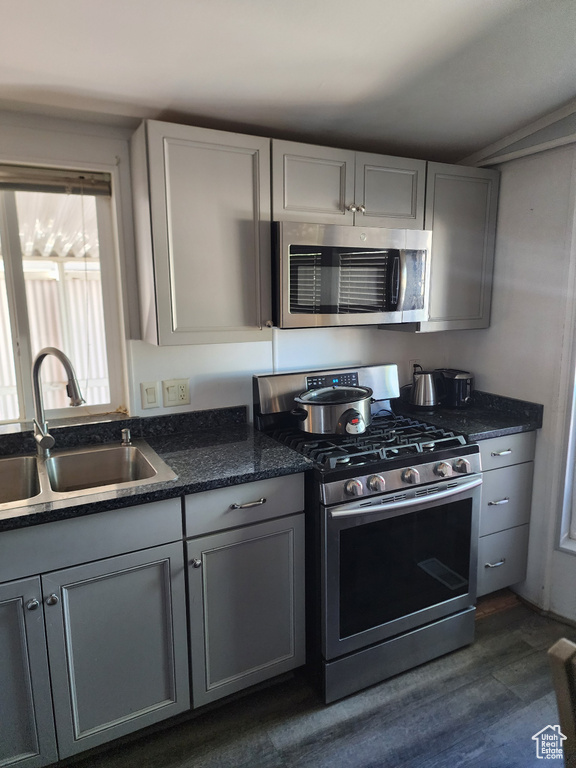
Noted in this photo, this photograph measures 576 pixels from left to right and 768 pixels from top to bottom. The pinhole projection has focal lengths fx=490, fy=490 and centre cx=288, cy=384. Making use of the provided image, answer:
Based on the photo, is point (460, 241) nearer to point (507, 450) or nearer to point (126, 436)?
point (507, 450)

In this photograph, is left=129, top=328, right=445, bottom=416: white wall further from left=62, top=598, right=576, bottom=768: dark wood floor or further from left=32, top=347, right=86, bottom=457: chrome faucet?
left=62, top=598, right=576, bottom=768: dark wood floor

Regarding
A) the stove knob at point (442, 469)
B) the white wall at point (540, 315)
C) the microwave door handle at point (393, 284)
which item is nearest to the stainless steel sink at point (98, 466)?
the stove knob at point (442, 469)

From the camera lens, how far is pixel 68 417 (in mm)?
2006

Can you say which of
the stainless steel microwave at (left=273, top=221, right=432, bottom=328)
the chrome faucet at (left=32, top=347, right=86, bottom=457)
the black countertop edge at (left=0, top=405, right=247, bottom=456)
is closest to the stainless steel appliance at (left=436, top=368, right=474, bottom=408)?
the stainless steel microwave at (left=273, top=221, right=432, bottom=328)

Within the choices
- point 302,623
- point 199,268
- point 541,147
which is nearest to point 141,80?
point 199,268

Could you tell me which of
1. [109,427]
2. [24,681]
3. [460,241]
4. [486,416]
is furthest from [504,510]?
[24,681]

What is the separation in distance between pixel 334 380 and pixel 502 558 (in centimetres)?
115

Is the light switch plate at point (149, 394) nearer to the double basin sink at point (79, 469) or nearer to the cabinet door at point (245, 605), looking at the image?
the double basin sink at point (79, 469)

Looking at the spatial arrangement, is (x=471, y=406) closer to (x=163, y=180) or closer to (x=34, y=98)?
(x=163, y=180)

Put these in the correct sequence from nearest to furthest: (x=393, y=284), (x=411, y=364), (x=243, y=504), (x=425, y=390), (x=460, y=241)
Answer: (x=243, y=504), (x=393, y=284), (x=460, y=241), (x=425, y=390), (x=411, y=364)

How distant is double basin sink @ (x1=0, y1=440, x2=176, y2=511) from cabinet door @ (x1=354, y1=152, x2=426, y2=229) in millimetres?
1287

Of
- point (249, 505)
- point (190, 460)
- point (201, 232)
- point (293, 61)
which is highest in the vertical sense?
point (293, 61)

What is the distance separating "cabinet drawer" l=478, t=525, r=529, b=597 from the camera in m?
2.25

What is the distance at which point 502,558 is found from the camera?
2.30m
